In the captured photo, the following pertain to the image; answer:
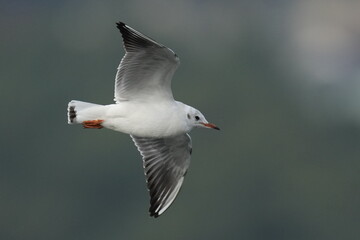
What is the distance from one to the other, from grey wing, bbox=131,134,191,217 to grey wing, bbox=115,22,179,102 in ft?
2.67

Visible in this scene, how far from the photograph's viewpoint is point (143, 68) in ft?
30.0

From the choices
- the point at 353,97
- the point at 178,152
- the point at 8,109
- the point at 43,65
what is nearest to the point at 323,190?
the point at 353,97

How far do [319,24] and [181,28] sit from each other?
28.6ft

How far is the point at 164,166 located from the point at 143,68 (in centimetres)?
128

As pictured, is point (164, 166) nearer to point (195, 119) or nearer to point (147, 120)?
point (195, 119)

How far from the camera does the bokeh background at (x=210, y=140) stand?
3881cm

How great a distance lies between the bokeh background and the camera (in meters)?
38.8

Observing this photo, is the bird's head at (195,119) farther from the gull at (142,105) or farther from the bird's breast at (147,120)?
the bird's breast at (147,120)

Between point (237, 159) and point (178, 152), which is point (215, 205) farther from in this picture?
point (178, 152)

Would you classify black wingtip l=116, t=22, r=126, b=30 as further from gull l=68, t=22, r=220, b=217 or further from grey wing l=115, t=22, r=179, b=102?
gull l=68, t=22, r=220, b=217

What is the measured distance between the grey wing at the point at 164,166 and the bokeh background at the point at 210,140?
2564cm

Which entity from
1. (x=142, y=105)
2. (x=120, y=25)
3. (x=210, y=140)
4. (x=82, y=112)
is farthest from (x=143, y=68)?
(x=210, y=140)

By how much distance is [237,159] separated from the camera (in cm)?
4278

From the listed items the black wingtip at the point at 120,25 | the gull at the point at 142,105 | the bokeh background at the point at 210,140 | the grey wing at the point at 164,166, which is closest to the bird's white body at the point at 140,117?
the gull at the point at 142,105
